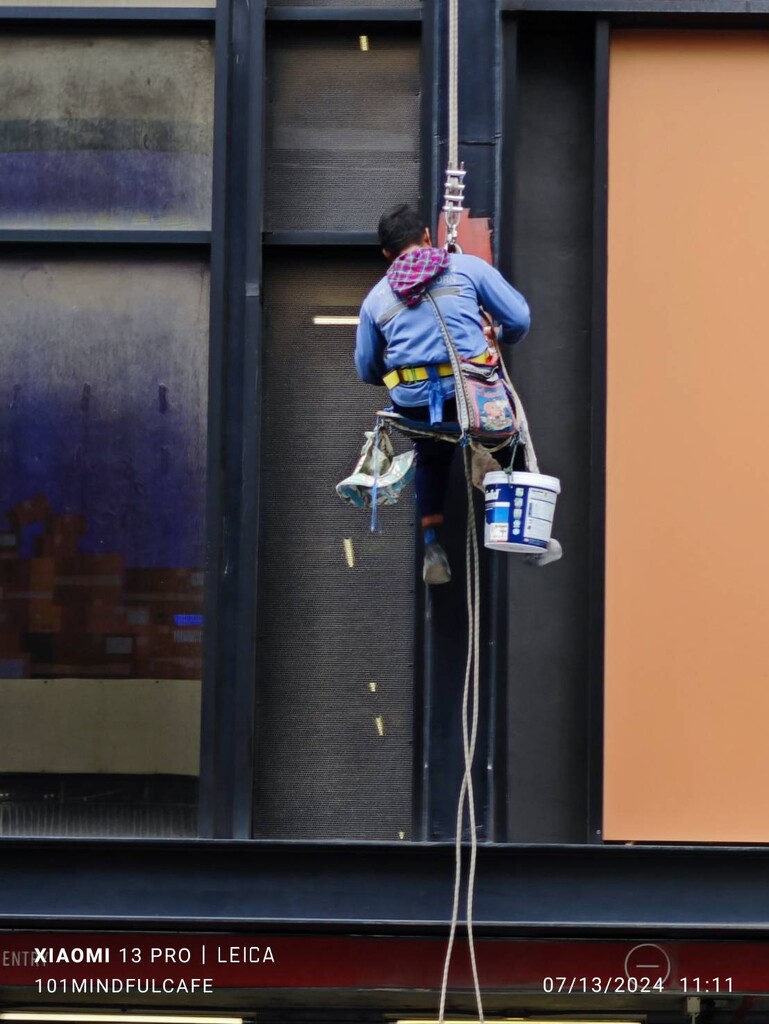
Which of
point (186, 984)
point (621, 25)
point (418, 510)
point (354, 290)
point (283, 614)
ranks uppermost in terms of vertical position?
point (621, 25)

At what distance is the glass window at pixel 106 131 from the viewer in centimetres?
840

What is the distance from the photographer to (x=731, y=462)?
8.16 m

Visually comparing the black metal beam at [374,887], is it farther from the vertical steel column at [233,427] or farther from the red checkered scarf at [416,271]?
the red checkered scarf at [416,271]

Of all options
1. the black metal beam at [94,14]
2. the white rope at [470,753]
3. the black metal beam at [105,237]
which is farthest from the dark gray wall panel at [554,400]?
the black metal beam at [94,14]

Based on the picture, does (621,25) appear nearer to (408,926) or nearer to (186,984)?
(408,926)

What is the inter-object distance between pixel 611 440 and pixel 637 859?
205 cm

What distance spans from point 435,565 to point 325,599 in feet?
2.83

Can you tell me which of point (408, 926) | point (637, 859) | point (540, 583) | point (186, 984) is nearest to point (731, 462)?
point (540, 583)

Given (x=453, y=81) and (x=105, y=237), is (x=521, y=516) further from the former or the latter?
(x=105, y=237)

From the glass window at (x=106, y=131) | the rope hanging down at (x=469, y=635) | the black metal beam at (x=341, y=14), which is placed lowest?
the rope hanging down at (x=469, y=635)

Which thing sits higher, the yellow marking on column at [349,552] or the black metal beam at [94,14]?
the black metal beam at [94,14]

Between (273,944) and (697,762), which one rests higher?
(697,762)

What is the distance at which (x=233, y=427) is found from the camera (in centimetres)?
820

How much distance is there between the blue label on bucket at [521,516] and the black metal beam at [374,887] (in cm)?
156
